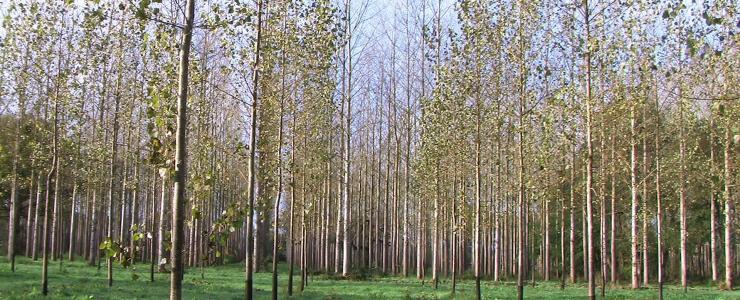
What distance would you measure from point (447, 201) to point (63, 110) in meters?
12.9

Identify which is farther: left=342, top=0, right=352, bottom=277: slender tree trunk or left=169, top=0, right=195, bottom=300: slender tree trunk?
left=342, top=0, right=352, bottom=277: slender tree trunk

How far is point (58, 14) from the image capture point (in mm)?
17922

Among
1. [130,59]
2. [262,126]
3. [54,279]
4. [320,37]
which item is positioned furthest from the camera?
[130,59]

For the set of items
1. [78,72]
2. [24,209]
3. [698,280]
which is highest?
[78,72]

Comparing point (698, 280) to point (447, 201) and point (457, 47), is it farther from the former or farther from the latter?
point (457, 47)

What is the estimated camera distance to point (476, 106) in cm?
1805

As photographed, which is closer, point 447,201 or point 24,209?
point 447,201

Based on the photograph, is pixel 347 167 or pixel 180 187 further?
pixel 347 167

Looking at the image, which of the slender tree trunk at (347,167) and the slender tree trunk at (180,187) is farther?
the slender tree trunk at (347,167)

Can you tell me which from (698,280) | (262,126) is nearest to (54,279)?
(262,126)

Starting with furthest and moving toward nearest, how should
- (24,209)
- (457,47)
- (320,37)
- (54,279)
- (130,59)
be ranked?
1. (24,209)
2. (130,59)
3. (54,279)
4. (457,47)
5. (320,37)

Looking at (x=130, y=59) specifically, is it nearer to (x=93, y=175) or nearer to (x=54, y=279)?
(x=93, y=175)

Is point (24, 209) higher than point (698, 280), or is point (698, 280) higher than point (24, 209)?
point (24, 209)

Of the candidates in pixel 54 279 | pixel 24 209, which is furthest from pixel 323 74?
pixel 24 209
